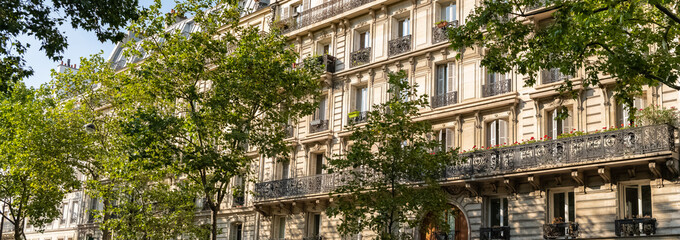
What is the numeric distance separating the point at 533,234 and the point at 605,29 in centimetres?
884

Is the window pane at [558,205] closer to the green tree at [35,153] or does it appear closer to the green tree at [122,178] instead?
the green tree at [122,178]

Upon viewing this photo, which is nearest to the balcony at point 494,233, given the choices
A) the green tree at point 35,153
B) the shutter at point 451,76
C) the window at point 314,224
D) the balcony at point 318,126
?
the shutter at point 451,76

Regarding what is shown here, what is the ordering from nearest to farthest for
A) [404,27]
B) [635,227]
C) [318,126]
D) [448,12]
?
1. [635,227]
2. [448,12]
3. [404,27]
4. [318,126]

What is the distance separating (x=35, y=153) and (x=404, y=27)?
17.4m

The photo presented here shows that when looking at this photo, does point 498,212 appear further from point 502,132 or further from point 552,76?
point 552,76

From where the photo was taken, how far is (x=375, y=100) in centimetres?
2945

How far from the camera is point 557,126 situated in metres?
23.4

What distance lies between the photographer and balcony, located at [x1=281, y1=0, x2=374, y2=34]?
31516mm

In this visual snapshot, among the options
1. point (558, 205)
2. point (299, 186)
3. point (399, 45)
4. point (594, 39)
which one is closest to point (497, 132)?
point (558, 205)

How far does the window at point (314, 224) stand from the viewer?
30484 mm

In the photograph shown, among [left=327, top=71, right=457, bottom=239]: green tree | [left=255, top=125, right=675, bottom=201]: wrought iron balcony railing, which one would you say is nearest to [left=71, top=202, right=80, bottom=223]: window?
[left=255, top=125, right=675, bottom=201]: wrought iron balcony railing

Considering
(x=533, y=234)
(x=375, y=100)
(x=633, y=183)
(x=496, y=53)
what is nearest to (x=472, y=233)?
(x=533, y=234)

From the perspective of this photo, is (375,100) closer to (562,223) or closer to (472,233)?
(472,233)

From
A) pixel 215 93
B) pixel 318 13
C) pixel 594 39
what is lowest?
pixel 594 39
